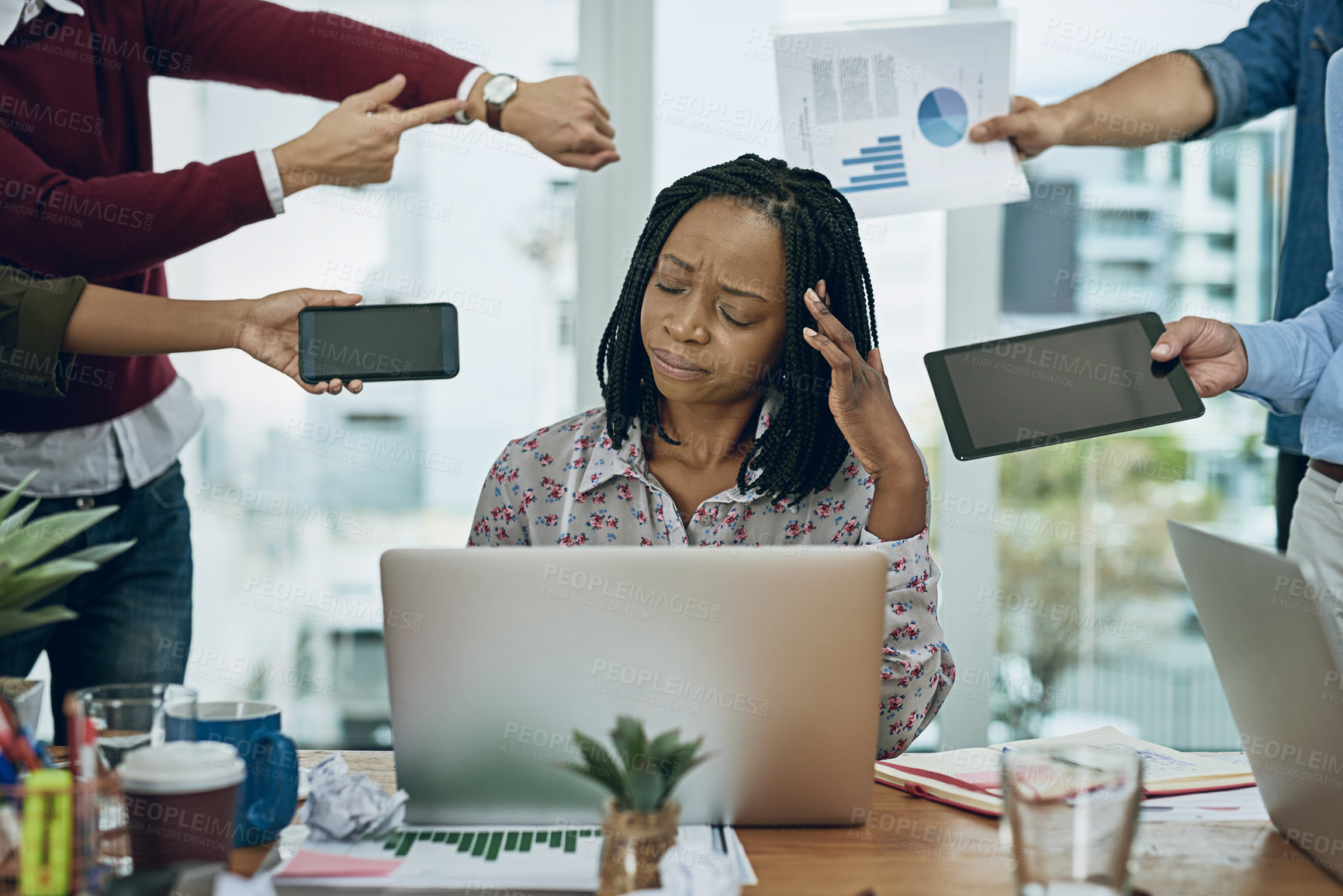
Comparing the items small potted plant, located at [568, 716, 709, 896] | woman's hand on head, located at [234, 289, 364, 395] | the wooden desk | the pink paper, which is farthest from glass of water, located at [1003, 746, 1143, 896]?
woman's hand on head, located at [234, 289, 364, 395]

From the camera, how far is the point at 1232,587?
88 cm

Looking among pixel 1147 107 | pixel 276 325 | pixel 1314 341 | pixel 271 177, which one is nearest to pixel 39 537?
pixel 276 325

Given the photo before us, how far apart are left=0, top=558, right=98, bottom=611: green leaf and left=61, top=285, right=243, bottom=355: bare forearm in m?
0.60

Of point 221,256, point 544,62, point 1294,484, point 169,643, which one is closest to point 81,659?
point 169,643

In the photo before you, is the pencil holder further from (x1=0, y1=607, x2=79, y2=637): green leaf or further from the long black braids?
the long black braids

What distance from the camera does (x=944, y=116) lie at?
2.04m

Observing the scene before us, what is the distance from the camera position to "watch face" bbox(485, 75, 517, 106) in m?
1.73

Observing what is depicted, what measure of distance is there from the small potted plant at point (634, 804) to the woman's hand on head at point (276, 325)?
2.80 ft

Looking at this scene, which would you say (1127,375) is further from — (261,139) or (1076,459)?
(261,139)

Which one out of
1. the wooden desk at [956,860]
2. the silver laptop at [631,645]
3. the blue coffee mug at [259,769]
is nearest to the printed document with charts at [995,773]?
the wooden desk at [956,860]

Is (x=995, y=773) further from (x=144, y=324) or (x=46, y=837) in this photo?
(x=144, y=324)

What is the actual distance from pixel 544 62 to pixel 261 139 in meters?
0.67

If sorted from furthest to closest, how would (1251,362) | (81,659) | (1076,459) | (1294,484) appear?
(1076,459) → (1294,484) → (81,659) → (1251,362)

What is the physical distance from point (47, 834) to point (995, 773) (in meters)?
0.88
